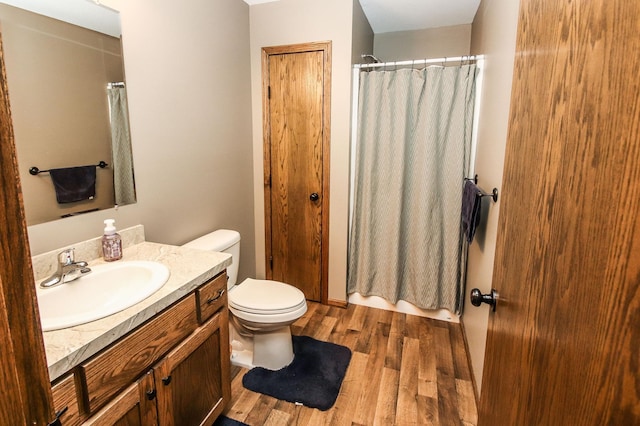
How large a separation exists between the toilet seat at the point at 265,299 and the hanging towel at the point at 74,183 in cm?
94

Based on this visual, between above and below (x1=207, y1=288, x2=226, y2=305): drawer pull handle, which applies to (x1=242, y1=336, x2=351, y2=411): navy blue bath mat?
below

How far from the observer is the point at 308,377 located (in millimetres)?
1982

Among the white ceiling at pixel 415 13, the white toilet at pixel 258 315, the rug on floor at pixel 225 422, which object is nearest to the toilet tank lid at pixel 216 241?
the white toilet at pixel 258 315

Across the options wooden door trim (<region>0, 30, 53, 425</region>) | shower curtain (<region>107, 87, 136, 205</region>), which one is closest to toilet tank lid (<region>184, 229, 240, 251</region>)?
shower curtain (<region>107, 87, 136, 205</region>)

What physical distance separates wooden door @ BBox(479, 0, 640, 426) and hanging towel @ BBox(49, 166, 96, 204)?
63.1 inches

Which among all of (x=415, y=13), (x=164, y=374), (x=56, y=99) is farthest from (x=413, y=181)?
(x=56, y=99)

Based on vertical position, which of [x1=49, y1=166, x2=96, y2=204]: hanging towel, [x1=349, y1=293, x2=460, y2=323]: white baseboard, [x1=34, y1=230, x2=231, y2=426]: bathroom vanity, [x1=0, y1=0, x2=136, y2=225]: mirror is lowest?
[x1=349, y1=293, x2=460, y2=323]: white baseboard

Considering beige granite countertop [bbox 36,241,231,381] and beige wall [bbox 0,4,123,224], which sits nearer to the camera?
beige granite countertop [bbox 36,241,231,381]

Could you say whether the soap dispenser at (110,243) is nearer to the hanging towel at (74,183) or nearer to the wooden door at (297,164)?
the hanging towel at (74,183)

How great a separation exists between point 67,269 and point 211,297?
0.54m

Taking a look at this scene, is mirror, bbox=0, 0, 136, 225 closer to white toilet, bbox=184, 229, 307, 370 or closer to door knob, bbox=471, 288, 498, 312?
white toilet, bbox=184, 229, 307, 370

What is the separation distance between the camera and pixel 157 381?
45.8 inches

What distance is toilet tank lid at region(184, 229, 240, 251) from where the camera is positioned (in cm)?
195

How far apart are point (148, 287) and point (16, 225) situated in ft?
2.86
